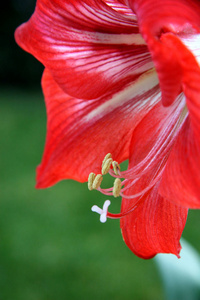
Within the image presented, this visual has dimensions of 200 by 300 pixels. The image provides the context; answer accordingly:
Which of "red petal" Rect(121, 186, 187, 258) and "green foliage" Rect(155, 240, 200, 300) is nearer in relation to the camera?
"red petal" Rect(121, 186, 187, 258)

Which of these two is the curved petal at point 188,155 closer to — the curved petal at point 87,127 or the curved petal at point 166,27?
the curved petal at point 166,27

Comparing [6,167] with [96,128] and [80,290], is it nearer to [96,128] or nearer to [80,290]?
[80,290]

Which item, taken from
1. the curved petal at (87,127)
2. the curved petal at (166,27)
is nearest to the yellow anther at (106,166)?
the curved petal at (87,127)

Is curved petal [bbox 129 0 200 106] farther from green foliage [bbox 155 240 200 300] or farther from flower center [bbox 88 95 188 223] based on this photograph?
green foliage [bbox 155 240 200 300]

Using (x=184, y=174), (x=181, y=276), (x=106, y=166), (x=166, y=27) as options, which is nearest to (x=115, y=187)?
(x=106, y=166)

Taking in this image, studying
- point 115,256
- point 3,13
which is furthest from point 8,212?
point 3,13

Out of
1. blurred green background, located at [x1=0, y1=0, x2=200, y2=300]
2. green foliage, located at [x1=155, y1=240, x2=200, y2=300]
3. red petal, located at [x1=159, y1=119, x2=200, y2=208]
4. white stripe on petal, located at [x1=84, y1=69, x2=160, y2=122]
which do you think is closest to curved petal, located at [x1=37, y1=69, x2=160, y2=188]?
white stripe on petal, located at [x1=84, y1=69, x2=160, y2=122]

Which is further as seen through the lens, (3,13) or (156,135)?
(3,13)
